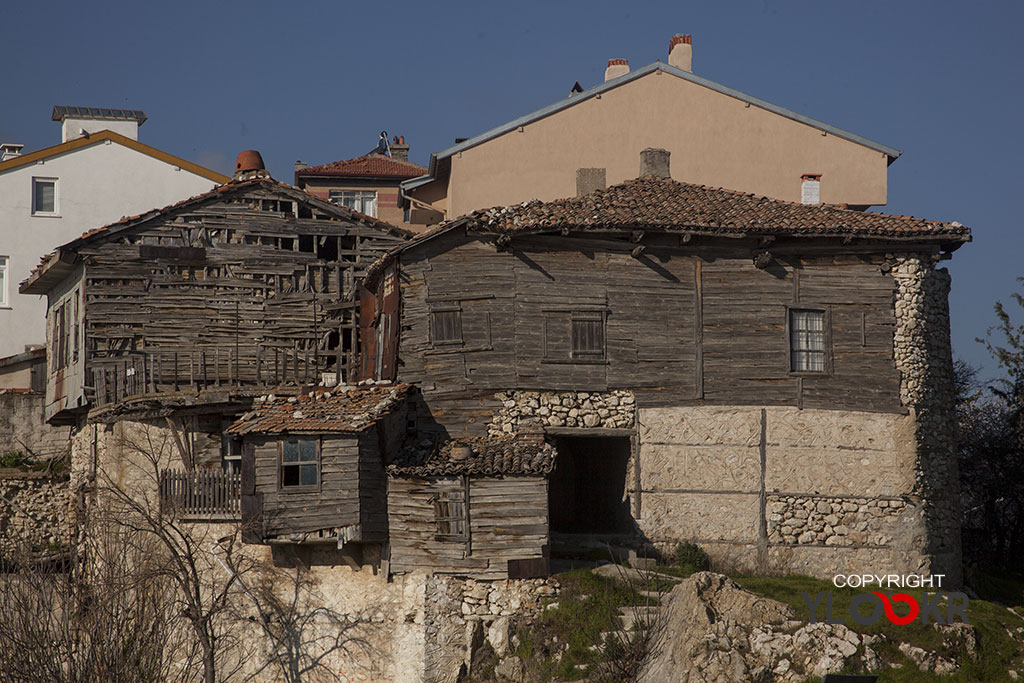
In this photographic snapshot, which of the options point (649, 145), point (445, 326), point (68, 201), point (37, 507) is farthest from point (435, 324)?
point (68, 201)

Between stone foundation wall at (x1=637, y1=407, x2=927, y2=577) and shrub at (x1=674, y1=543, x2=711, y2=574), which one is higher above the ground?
stone foundation wall at (x1=637, y1=407, x2=927, y2=577)

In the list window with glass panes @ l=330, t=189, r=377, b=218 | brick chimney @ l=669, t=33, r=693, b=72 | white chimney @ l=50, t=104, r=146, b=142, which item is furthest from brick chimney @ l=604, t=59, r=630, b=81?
white chimney @ l=50, t=104, r=146, b=142

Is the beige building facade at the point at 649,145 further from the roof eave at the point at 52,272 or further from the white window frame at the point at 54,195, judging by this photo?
the white window frame at the point at 54,195

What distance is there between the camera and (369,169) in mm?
42625

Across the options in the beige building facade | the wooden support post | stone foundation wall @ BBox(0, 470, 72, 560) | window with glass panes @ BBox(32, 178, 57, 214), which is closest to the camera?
the wooden support post

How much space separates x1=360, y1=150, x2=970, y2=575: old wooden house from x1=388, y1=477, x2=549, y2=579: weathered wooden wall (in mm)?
1774

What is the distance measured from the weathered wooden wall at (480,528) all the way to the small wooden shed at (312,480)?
2.15ft

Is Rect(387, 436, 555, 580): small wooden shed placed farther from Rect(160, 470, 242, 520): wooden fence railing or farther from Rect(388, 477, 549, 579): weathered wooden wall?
Rect(160, 470, 242, 520): wooden fence railing

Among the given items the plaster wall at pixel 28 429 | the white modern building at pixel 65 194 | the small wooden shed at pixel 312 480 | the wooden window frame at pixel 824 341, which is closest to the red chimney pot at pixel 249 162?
the white modern building at pixel 65 194

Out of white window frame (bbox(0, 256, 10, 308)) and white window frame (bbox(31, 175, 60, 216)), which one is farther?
white window frame (bbox(31, 175, 60, 216))

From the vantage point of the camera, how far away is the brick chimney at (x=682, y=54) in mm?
37312

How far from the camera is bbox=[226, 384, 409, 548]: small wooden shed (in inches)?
938

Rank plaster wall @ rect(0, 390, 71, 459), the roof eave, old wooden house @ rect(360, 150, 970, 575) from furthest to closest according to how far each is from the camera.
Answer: plaster wall @ rect(0, 390, 71, 459) < the roof eave < old wooden house @ rect(360, 150, 970, 575)

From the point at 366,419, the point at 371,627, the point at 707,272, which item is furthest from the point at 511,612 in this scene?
the point at 707,272
